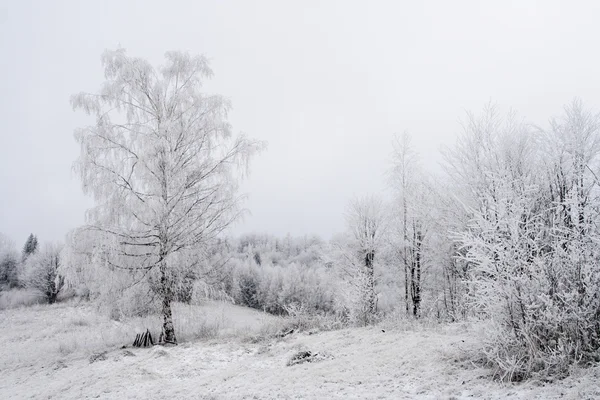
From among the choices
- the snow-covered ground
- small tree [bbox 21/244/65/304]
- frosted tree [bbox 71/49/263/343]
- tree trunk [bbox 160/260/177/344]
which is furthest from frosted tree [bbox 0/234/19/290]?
tree trunk [bbox 160/260/177/344]

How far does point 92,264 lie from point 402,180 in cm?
1562

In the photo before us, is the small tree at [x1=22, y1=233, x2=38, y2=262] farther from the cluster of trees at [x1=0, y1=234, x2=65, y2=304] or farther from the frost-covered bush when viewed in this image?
the frost-covered bush

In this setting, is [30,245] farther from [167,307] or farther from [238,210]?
[238,210]

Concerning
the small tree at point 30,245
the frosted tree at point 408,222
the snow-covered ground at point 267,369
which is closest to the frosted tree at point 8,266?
the small tree at point 30,245

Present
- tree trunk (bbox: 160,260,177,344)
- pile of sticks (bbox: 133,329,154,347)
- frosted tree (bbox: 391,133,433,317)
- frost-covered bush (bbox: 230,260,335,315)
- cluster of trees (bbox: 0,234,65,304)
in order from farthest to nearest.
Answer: frost-covered bush (bbox: 230,260,335,315) → cluster of trees (bbox: 0,234,65,304) → frosted tree (bbox: 391,133,433,317) → pile of sticks (bbox: 133,329,154,347) → tree trunk (bbox: 160,260,177,344)

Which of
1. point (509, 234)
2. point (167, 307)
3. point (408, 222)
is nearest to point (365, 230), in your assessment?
point (408, 222)

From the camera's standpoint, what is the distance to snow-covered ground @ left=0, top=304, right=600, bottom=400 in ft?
18.2

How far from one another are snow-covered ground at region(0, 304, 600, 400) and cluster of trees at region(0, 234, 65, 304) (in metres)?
32.0

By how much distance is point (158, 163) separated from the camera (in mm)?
11156

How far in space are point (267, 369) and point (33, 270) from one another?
5166 centimetres

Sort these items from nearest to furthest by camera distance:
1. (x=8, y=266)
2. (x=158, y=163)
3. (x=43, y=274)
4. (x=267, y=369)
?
(x=267, y=369) → (x=158, y=163) → (x=43, y=274) → (x=8, y=266)

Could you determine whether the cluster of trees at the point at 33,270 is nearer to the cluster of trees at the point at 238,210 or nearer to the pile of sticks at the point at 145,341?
the pile of sticks at the point at 145,341

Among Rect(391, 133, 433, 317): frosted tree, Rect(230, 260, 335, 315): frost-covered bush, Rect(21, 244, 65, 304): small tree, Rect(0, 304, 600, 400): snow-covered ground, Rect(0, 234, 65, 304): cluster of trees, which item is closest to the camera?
Rect(0, 304, 600, 400): snow-covered ground

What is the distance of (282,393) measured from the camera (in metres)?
6.09
